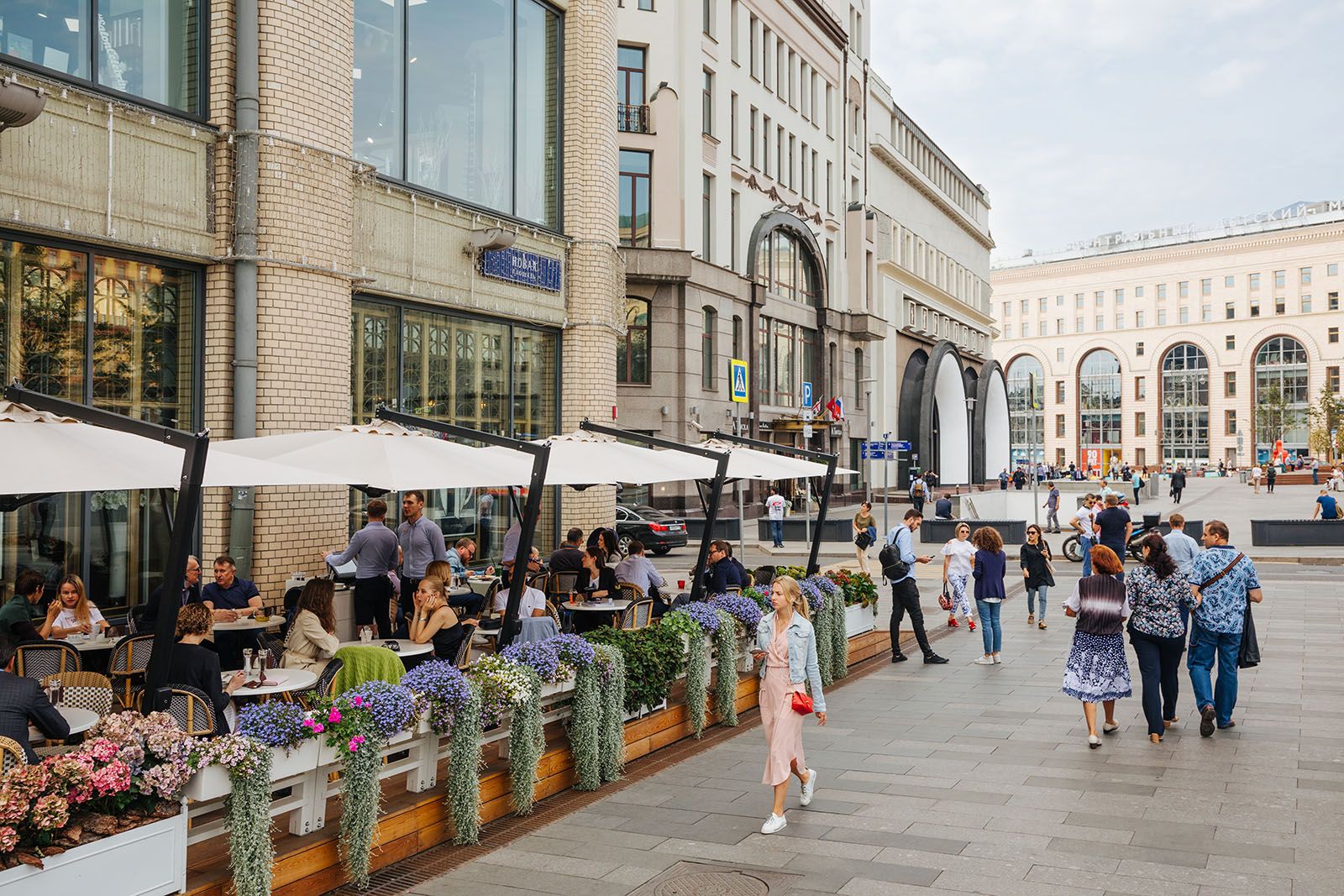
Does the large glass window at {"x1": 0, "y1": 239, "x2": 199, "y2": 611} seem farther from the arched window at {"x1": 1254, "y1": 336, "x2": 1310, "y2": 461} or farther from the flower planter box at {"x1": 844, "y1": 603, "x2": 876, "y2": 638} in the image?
the arched window at {"x1": 1254, "y1": 336, "x2": 1310, "y2": 461}

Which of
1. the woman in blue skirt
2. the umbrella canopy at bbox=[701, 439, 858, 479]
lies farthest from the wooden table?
the woman in blue skirt

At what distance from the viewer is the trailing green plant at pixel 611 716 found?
8367 mm

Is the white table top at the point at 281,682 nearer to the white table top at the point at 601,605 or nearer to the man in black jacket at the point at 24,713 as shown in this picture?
the man in black jacket at the point at 24,713

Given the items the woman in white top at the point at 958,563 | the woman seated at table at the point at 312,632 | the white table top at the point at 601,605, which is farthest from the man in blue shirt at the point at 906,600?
the woman seated at table at the point at 312,632

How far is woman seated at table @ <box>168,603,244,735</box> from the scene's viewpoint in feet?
21.8

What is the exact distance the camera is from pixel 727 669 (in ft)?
33.9

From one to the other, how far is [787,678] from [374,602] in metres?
5.50

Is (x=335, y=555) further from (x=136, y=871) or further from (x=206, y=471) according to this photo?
(x=136, y=871)

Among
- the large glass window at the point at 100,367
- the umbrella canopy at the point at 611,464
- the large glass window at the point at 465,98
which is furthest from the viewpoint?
the large glass window at the point at 465,98

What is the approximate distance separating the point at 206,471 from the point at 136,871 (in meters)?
2.58

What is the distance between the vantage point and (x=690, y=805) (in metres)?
7.84

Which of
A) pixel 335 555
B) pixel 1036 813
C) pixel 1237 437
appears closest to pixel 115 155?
pixel 335 555

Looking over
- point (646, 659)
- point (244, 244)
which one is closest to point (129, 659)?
point (646, 659)

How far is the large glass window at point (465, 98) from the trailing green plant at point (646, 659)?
8065mm
